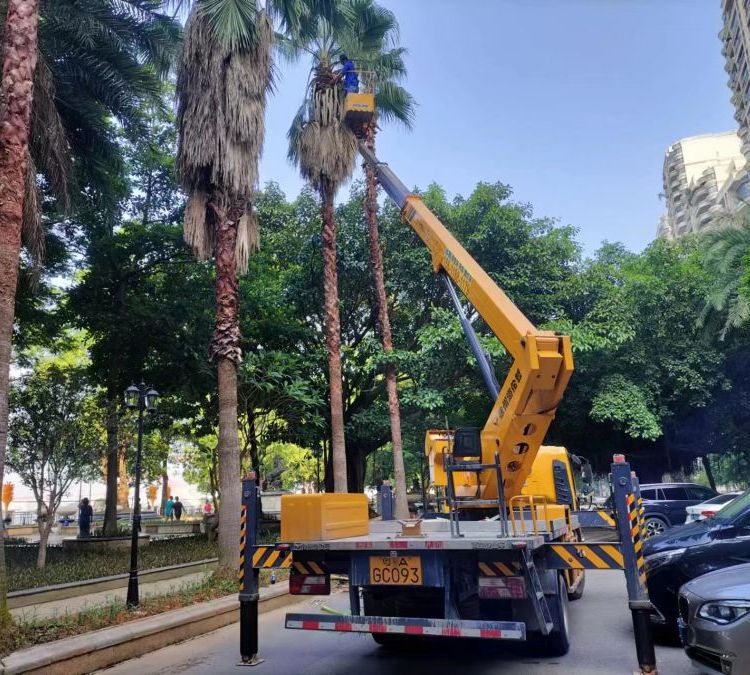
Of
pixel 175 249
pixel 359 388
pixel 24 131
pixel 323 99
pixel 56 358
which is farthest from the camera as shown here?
pixel 56 358

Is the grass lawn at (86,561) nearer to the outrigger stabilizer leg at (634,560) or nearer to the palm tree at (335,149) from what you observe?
the palm tree at (335,149)

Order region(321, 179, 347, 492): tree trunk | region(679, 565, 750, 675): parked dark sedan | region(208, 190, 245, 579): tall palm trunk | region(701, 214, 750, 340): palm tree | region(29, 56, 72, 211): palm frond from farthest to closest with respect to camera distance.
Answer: region(701, 214, 750, 340): palm tree
region(321, 179, 347, 492): tree trunk
region(208, 190, 245, 579): tall palm trunk
region(29, 56, 72, 211): palm frond
region(679, 565, 750, 675): parked dark sedan

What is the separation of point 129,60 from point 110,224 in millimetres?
5018

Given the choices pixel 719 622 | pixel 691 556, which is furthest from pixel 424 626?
pixel 691 556

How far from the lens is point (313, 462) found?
167ft

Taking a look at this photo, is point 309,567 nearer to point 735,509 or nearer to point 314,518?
point 314,518

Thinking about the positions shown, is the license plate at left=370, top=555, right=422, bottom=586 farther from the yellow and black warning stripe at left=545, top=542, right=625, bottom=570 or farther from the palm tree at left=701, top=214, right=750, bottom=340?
the palm tree at left=701, top=214, right=750, bottom=340

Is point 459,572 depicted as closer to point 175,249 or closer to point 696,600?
point 696,600

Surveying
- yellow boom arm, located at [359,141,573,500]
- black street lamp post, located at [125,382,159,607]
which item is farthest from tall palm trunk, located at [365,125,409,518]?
yellow boom arm, located at [359,141,573,500]

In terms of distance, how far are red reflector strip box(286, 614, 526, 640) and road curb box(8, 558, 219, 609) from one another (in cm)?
692

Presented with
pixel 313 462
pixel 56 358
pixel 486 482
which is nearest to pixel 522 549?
pixel 486 482

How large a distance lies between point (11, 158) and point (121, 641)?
579 cm

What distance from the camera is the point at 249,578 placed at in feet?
19.9

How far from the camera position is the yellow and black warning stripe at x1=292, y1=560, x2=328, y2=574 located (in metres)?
5.70
